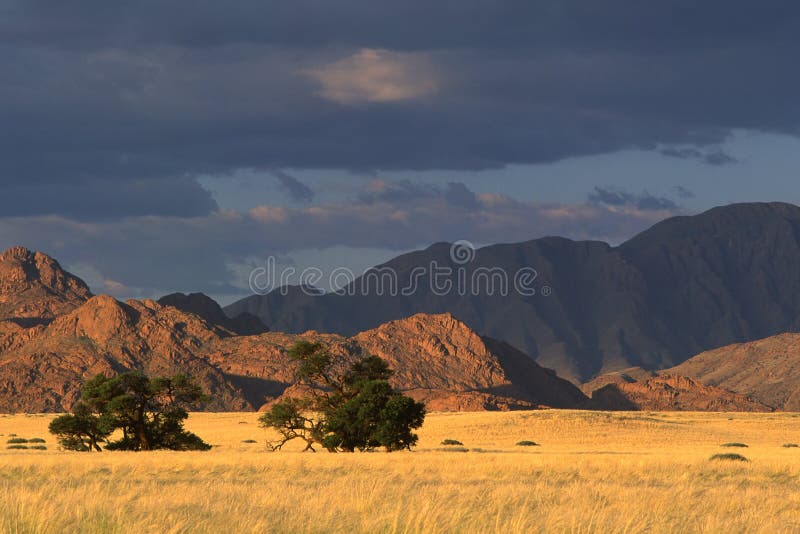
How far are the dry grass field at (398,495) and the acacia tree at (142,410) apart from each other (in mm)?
16592

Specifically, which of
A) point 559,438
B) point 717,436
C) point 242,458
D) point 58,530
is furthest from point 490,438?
point 58,530

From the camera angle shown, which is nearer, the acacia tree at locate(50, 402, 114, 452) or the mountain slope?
the acacia tree at locate(50, 402, 114, 452)

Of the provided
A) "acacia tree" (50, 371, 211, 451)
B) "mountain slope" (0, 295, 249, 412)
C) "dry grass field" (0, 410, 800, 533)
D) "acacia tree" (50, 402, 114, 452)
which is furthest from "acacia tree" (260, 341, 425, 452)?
"mountain slope" (0, 295, 249, 412)

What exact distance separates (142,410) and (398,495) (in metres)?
38.8

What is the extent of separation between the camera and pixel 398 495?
24.6 meters

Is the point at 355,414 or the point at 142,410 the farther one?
the point at 142,410

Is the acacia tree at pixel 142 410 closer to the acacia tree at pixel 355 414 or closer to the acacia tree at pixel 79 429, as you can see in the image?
the acacia tree at pixel 79 429

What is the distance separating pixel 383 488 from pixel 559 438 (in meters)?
61.8

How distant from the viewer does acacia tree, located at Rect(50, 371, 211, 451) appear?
59969 mm

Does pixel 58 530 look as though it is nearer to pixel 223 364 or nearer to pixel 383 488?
pixel 383 488

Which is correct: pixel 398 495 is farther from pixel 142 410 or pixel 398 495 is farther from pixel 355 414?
pixel 142 410

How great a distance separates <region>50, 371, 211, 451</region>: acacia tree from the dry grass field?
16592 millimetres

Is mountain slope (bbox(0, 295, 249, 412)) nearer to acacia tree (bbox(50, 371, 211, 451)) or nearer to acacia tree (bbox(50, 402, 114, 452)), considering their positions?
acacia tree (bbox(50, 402, 114, 452))

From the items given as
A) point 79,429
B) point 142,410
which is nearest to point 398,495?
point 142,410
